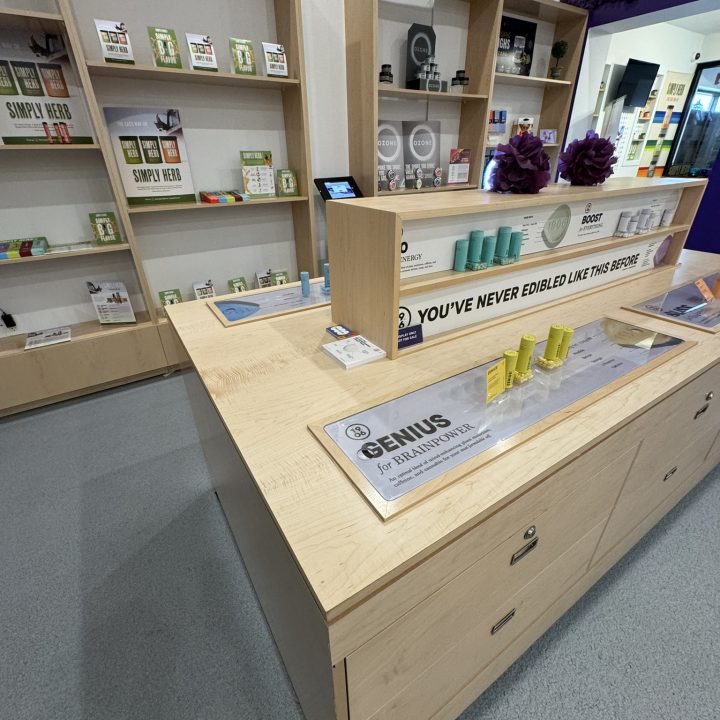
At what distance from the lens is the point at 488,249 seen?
46.5 inches

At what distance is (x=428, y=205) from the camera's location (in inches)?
41.5

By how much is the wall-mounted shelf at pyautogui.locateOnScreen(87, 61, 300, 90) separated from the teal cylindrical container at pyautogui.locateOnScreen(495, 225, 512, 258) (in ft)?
5.86

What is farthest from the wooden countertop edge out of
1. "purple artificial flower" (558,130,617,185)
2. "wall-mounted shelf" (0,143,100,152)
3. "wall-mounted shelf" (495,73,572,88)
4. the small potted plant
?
the small potted plant

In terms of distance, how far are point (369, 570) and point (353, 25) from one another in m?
3.06

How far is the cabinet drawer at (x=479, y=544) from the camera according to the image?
0.57m

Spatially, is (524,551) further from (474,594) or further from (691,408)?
(691,408)

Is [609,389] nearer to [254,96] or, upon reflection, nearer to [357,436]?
[357,436]

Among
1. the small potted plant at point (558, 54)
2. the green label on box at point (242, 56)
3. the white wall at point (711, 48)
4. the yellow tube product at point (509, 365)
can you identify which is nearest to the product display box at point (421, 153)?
the green label on box at point (242, 56)

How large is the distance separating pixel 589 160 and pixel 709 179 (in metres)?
2.64

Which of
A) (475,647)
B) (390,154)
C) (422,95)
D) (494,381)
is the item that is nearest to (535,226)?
(494,381)

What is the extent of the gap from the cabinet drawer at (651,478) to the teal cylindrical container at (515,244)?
66cm

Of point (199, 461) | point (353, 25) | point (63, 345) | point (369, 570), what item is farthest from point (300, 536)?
point (353, 25)

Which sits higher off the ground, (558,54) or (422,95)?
(558,54)

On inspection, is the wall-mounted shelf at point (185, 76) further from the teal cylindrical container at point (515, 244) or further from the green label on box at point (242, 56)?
the teal cylindrical container at point (515, 244)
